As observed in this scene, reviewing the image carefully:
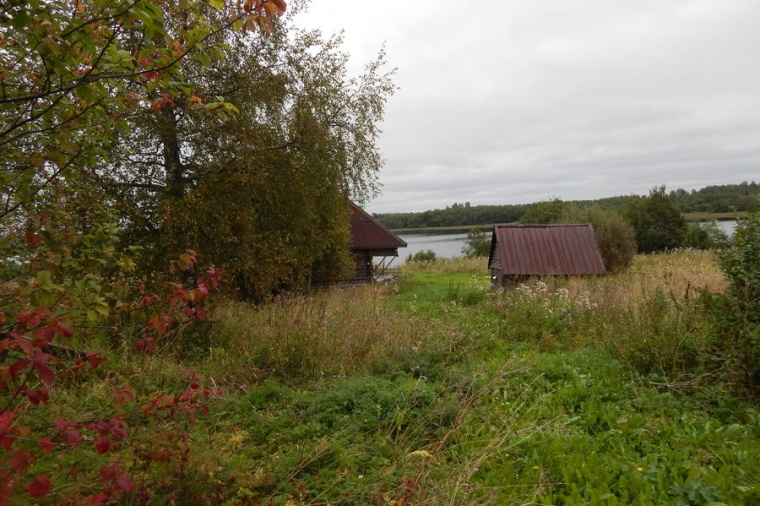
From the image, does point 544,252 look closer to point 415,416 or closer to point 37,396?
point 415,416

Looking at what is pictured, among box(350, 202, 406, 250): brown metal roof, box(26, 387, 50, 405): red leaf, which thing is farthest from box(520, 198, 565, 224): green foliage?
box(26, 387, 50, 405): red leaf

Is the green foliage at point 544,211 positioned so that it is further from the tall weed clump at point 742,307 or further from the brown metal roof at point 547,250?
the tall weed clump at point 742,307

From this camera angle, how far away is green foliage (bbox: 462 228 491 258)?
1695 inches

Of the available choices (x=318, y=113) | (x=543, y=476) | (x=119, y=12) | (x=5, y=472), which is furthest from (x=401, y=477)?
(x=318, y=113)

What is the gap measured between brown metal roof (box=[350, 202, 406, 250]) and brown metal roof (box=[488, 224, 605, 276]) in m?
8.61

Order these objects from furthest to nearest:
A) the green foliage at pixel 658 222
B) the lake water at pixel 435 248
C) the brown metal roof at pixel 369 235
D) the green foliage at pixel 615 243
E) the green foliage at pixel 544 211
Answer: the lake water at pixel 435 248
the green foliage at pixel 544 211
the green foliage at pixel 658 222
the brown metal roof at pixel 369 235
the green foliage at pixel 615 243

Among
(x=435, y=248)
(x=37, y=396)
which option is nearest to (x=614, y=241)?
(x=37, y=396)

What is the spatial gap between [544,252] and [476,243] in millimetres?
30204

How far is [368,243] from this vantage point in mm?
23859

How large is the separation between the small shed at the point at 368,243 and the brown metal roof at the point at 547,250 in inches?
342

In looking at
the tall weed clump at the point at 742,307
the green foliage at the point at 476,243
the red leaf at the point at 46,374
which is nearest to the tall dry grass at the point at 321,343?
the tall weed clump at the point at 742,307

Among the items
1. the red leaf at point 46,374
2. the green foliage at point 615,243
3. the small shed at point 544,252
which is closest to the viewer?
the red leaf at point 46,374

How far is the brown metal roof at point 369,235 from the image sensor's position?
77.9 feet

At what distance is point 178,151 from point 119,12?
25.3 ft
